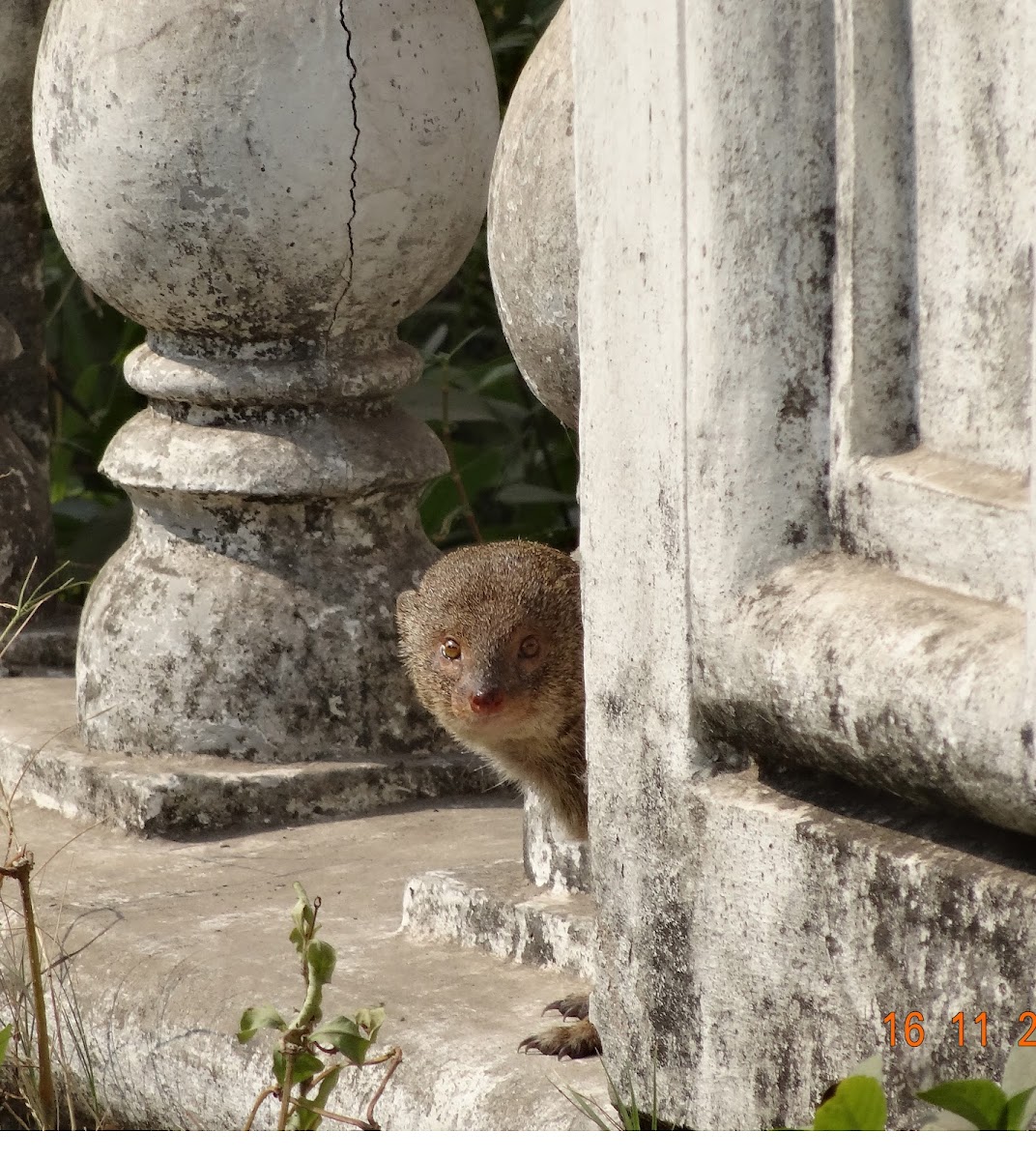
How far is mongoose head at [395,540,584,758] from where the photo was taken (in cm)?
274

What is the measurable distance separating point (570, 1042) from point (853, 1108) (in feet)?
2.98

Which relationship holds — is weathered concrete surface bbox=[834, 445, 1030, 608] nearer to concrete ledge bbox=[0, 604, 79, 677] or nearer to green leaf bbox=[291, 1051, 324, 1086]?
green leaf bbox=[291, 1051, 324, 1086]

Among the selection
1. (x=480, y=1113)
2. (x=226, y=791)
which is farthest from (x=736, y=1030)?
(x=226, y=791)

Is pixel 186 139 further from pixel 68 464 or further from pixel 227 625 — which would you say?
pixel 68 464

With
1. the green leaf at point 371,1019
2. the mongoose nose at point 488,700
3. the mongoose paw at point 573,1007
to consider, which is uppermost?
the mongoose nose at point 488,700

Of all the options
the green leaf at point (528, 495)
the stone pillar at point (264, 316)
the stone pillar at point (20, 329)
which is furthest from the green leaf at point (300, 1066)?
the green leaf at point (528, 495)

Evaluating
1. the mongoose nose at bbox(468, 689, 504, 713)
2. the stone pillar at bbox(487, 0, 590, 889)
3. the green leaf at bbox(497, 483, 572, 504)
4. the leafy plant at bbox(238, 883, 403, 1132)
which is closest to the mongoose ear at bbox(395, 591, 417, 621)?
the mongoose nose at bbox(468, 689, 504, 713)

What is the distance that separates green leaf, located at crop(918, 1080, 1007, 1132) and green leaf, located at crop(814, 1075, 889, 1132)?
40 mm

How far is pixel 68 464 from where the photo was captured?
5.63 meters

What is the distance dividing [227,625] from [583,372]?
53.0 inches

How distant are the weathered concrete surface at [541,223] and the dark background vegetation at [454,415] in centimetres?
186

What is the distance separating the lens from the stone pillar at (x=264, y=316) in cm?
293

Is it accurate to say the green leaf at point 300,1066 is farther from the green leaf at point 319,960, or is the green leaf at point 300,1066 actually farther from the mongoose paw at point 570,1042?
the mongoose paw at point 570,1042

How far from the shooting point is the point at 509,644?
2.77 m
